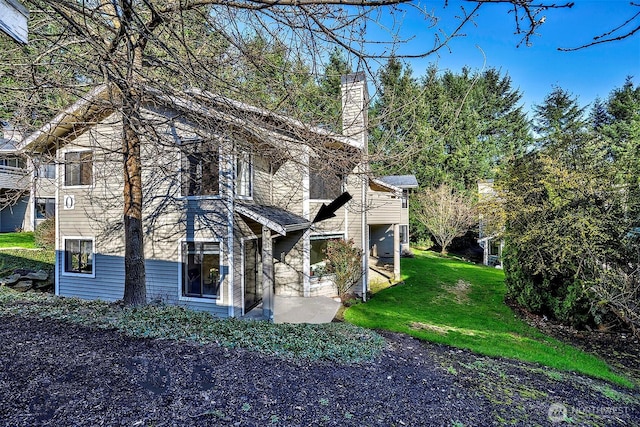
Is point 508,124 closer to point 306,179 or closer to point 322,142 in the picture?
point 306,179

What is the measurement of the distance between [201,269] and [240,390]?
6232mm

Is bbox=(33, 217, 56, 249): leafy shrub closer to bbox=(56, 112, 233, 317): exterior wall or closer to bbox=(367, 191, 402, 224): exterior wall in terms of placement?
bbox=(56, 112, 233, 317): exterior wall

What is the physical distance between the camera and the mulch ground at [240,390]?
2.66 meters

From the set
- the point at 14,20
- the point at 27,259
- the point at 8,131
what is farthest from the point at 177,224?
the point at 27,259

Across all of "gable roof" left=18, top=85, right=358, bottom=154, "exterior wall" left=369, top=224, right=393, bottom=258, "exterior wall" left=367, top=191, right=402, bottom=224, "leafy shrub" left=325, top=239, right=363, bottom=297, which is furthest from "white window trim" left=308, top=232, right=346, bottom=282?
"exterior wall" left=369, top=224, right=393, bottom=258

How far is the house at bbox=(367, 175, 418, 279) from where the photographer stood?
13.2 m

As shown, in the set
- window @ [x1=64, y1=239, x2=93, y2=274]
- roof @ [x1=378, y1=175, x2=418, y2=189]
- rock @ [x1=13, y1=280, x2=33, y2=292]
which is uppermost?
roof @ [x1=378, y1=175, x2=418, y2=189]

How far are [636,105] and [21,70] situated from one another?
3905 centimetres

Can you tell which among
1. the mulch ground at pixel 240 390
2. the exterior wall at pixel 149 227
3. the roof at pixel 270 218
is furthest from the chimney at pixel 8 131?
the roof at pixel 270 218

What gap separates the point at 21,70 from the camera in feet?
12.7

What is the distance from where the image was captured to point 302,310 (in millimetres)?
9727

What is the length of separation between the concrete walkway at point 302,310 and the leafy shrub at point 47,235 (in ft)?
38.8

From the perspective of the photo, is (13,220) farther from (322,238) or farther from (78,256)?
(322,238)

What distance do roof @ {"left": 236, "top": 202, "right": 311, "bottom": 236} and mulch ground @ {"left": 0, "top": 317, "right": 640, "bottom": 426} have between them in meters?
4.34
